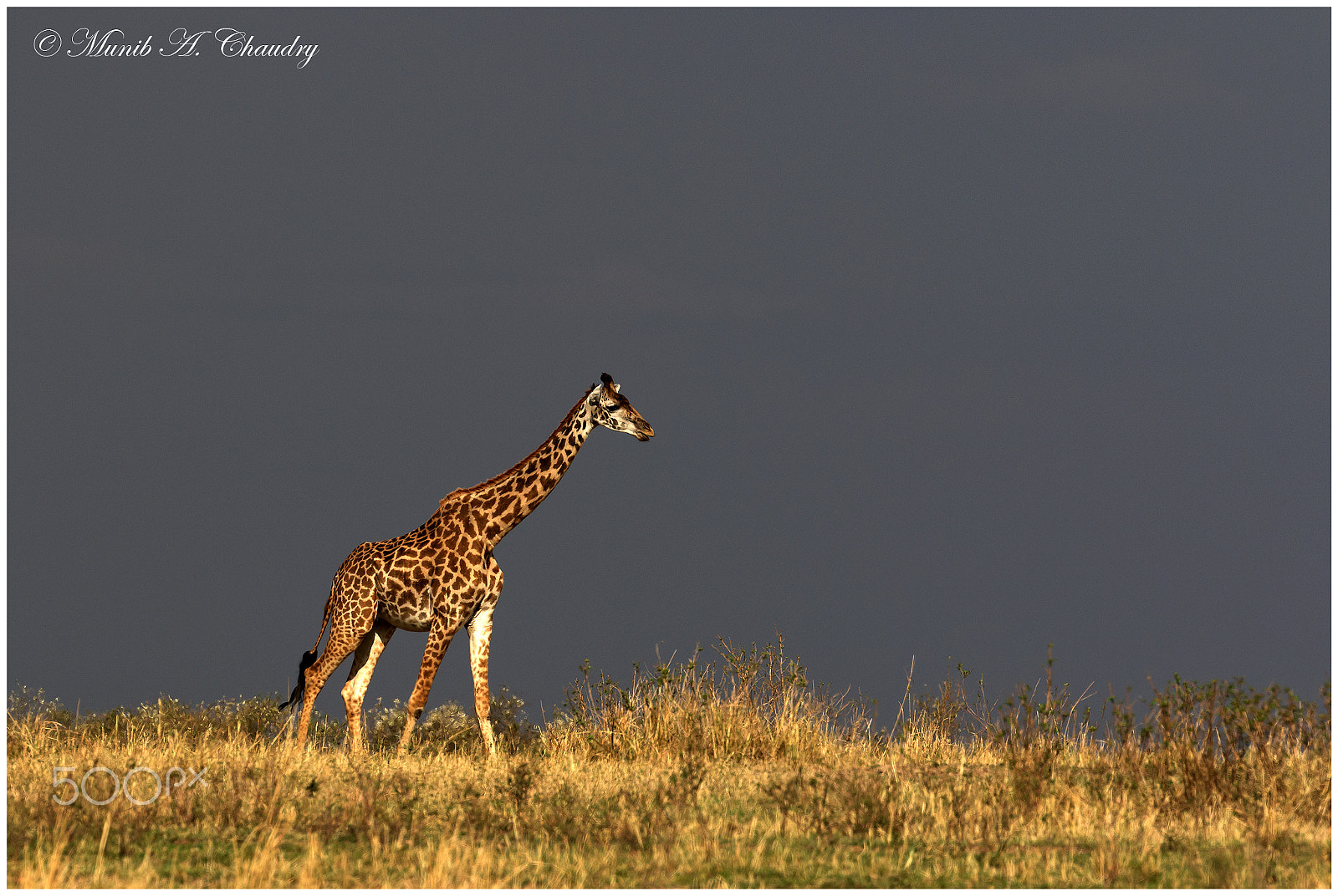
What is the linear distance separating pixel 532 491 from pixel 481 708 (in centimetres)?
206

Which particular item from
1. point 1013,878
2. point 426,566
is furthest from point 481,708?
point 1013,878

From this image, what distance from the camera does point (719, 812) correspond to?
9.24 metres

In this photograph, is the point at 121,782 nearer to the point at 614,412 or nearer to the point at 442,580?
the point at 442,580

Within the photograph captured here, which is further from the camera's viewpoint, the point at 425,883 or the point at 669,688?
the point at 669,688

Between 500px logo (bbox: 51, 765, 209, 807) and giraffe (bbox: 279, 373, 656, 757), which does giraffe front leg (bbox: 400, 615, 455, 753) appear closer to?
giraffe (bbox: 279, 373, 656, 757)

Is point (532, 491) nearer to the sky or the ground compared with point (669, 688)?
nearer to the sky

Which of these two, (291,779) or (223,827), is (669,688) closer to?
(291,779)

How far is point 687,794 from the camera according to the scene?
9.66 metres

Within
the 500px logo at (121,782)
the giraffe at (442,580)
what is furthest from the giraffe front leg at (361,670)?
the 500px logo at (121,782)

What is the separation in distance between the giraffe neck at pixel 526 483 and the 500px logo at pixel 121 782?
3625 mm

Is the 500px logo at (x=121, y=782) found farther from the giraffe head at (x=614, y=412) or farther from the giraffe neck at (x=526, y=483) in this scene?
the giraffe head at (x=614, y=412)

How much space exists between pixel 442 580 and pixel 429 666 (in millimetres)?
771

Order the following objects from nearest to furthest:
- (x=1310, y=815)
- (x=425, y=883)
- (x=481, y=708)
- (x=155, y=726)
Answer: (x=425, y=883), (x=1310, y=815), (x=481, y=708), (x=155, y=726)

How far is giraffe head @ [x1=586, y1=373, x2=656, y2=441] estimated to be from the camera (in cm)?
1307
